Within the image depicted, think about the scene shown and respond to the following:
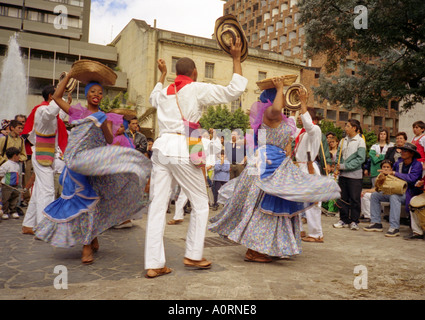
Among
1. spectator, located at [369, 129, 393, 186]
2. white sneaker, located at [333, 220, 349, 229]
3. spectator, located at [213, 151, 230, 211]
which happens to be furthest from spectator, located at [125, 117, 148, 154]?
spectator, located at [369, 129, 393, 186]

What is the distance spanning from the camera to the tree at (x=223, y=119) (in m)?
35.9

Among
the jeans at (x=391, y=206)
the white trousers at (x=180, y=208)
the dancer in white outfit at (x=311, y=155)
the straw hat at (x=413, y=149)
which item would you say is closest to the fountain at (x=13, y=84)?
the white trousers at (x=180, y=208)

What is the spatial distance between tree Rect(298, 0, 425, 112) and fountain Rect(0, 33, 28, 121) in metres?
28.9

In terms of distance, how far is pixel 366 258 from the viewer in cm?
519

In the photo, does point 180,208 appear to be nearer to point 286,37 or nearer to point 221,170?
point 221,170

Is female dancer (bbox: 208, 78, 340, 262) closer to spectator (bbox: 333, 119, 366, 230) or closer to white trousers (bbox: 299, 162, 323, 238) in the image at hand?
white trousers (bbox: 299, 162, 323, 238)

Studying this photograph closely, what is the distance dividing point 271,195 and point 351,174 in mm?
3930

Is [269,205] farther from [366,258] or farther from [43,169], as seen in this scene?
[43,169]

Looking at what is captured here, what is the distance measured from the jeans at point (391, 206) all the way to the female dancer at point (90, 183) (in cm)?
527

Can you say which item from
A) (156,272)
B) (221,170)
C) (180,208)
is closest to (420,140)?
(221,170)

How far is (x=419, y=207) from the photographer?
6824 millimetres

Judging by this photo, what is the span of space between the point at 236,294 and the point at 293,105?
2949 millimetres

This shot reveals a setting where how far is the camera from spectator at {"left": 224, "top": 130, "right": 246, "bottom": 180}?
1151cm

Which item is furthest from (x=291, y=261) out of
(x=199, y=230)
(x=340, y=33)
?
(x=340, y=33)
